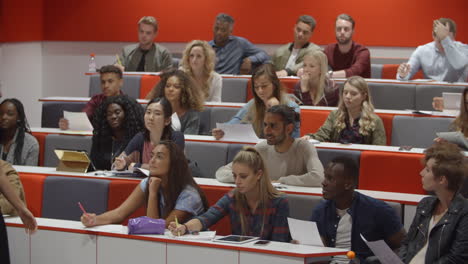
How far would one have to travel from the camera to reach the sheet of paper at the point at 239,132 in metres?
4.45

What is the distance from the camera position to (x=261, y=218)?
3.30m

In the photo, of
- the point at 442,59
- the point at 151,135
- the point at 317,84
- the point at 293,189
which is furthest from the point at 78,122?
the point at 442,59

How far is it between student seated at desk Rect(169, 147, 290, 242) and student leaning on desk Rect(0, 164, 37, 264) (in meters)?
0.67

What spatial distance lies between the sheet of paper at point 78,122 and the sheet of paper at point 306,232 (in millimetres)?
2474

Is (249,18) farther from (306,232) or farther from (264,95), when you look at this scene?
(306,232)

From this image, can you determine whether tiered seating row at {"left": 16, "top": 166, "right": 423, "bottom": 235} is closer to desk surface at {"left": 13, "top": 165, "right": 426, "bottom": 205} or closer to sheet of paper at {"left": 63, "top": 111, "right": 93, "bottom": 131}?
desk surface at {"left": 13, "top": 165, "right": 426, "bottom": 205}

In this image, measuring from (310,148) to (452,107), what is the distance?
154 centimetres

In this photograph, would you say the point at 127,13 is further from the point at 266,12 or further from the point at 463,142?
the point at 463,142

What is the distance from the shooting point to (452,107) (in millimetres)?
5074

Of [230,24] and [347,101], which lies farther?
[230,24]

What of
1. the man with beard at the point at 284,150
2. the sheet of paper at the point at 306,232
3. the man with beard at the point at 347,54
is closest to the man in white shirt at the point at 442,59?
the man with beard at the point at 347,54

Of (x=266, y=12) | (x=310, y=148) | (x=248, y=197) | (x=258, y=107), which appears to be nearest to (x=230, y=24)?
(x=266, y=12)

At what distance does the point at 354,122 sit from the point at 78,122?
179 centimetres

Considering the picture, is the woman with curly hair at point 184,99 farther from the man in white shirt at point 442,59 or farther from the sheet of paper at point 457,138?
the man in white shirt at point 442,59
